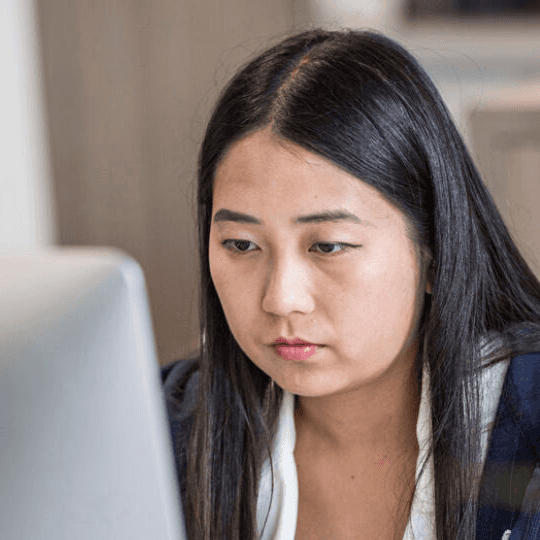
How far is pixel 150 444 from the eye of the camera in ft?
0.90

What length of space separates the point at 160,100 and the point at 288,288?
5.48 ft

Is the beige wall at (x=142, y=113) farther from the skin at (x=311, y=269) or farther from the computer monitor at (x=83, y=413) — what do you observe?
the computer monitor at (x=83, y=413)

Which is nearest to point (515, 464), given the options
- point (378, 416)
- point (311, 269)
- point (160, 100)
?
point (378, 416)

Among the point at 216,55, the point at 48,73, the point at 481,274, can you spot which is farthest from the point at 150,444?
the point at 48,73

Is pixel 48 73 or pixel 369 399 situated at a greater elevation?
pixel 48 73

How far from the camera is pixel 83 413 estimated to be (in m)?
0.26

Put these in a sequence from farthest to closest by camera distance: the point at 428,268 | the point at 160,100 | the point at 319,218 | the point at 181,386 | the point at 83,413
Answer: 1. the point at 160,100
2. the point at 181,386
3. the point at 428,268
4. the point at 319,218
5. the point at 83,413

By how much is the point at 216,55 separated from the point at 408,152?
1530 mm

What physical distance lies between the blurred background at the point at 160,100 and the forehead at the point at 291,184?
1229 mm

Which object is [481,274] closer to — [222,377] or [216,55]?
[222,377]

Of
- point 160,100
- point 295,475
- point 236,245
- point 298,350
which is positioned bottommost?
point 295,475

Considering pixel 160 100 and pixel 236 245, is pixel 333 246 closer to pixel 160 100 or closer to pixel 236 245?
pixel 236 245

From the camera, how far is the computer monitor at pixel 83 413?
236 millimetres

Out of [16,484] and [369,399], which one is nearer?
[16,484]
